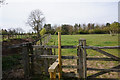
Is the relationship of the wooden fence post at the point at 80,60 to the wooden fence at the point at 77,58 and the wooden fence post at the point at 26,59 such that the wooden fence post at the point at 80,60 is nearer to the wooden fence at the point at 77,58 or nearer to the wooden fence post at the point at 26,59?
the wooden fence at the point at 77,58

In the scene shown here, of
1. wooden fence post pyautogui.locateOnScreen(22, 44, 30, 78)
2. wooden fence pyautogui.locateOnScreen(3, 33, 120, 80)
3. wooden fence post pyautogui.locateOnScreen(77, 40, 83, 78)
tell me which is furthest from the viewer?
wooden fence post pyautogui.locateOnScreen(22, 44, 30, 78)

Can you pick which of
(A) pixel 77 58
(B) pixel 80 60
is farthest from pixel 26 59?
(B) pixel 80 60

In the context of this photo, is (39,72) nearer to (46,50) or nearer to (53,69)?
(46,50)

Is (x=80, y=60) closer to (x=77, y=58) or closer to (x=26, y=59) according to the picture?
(x=77, y=58)

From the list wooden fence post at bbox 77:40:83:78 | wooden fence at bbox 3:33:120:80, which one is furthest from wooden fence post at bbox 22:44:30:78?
wooden fence post at bbox 77:40:83:78

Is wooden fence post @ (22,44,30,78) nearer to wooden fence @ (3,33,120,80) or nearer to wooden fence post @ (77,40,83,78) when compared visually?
wooden fence @ (3,33,120,80)

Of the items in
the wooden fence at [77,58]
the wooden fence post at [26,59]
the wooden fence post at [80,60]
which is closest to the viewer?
the wooden fence at [77,58]

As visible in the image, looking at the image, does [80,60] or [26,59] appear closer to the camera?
[80,60]

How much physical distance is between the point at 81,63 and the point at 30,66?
2.04 meters

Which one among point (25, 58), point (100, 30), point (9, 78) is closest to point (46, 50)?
point (25, 58)

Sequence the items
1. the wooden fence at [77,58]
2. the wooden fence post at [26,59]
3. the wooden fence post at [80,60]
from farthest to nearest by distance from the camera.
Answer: the wooden fence post at [26,59] → the wooden fence post at [80,60] → the wooden fence at [77,58]

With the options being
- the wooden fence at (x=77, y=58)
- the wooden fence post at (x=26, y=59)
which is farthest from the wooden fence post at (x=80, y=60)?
the wooden fence post at (x=26, y=59)

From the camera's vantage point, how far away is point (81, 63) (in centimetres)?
341

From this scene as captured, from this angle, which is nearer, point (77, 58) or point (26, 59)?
point (77, 58)
